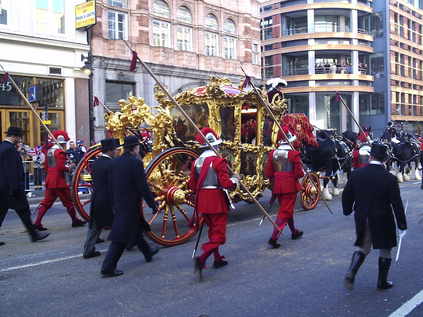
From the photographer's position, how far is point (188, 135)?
350 inches

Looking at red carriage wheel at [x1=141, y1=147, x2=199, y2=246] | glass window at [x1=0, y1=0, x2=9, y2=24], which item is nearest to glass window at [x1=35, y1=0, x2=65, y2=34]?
glass window at [x1=0, y1=0, x2=9, y2=24]

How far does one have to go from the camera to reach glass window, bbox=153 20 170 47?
23.6m

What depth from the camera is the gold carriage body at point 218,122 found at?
8.09 meters

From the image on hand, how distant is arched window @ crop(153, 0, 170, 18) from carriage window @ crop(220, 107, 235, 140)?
53.4 ft

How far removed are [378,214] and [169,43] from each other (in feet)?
67.7

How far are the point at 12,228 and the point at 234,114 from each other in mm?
4893

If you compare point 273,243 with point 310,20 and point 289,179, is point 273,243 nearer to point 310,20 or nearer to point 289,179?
point 289,179

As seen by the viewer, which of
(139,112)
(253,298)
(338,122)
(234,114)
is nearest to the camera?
(253,298)

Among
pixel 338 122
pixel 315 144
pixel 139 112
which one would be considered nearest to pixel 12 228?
pixel 139 112

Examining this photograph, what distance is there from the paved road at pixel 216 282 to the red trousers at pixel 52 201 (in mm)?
844

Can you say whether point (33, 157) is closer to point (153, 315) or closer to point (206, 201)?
point (206, 201)

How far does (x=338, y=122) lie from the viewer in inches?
1770

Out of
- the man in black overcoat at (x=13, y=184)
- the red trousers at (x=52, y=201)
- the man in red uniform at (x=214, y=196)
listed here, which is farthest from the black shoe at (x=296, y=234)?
the red trousers at (x=52, y=201)

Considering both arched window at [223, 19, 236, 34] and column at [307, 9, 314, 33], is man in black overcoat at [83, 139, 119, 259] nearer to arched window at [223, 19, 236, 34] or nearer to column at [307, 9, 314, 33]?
arched window at [223, 19, 236, 34]
